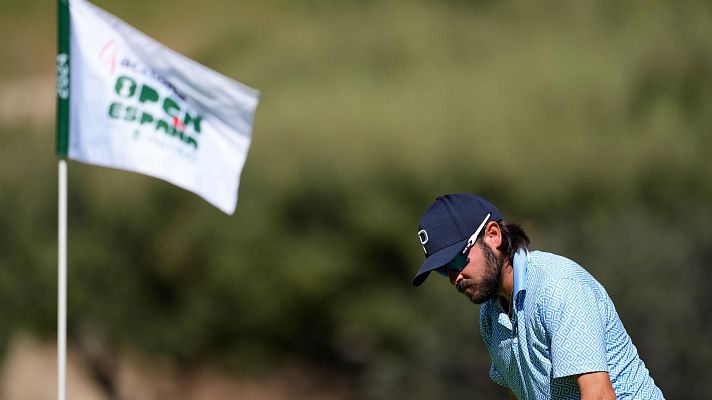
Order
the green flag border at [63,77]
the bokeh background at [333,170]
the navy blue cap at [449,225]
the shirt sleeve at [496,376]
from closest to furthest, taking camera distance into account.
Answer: the navy blue cap at [449,225]
the shirt sleeve at [496,376]
the green flag border at [63,77]
the bokeh background at [333,170]

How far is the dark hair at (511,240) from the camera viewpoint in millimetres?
3639

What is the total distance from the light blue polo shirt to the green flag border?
3555mm

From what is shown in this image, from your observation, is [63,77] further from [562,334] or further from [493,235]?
[562,334]

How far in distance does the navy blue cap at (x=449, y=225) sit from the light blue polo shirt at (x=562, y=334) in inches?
7.3

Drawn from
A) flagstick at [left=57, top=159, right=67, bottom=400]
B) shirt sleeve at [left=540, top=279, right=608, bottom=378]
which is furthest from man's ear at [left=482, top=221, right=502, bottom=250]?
flagstick at [left=57, top=159, right=67, bottom=400]

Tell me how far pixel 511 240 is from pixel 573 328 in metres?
0.38

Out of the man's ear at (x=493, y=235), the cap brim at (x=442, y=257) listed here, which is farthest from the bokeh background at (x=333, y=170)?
the cap brim at (x=442, y=257)

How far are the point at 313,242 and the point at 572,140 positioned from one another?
358cm

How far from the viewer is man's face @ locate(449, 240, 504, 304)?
3543mm

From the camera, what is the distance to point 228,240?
1650 cm

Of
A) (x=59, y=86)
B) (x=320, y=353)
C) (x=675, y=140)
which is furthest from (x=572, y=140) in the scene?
(x=59, y=86)

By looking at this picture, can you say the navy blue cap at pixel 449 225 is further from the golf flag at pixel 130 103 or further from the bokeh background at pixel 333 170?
the bokeh background at pixel 333 170

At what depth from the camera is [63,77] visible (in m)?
6.80

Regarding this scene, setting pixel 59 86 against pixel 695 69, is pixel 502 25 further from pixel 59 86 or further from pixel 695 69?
pixel 59 86
